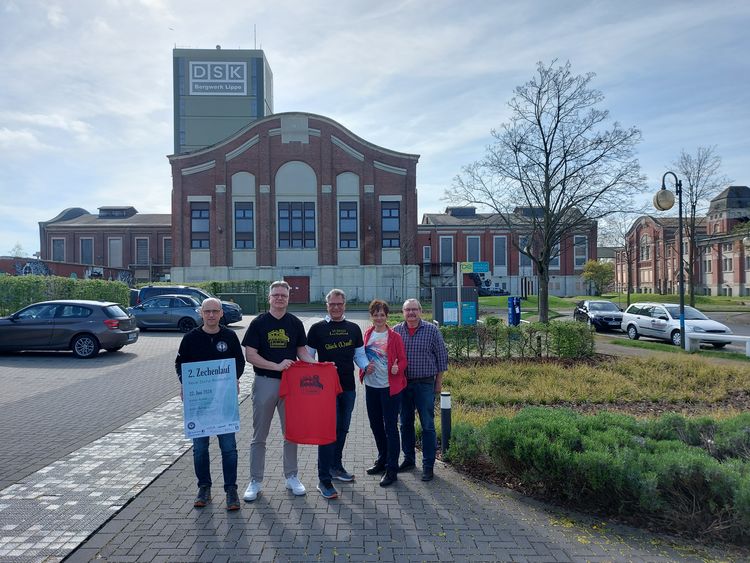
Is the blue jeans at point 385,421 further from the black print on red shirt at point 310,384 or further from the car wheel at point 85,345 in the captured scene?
the car wheel at point 85,345

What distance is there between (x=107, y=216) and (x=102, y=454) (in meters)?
75.4

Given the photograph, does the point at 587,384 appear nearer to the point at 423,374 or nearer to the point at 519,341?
the point at 519,341

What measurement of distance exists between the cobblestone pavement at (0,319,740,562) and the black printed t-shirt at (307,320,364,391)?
42.3 inches

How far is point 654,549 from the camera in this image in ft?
13.8

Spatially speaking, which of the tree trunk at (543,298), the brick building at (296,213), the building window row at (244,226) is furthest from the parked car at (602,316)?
the building window row at (244,226)

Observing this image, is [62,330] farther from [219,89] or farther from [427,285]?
[219,89]

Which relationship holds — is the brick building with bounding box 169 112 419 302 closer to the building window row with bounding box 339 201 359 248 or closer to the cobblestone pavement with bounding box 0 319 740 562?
the building window row with bounding box 339 201 359 248

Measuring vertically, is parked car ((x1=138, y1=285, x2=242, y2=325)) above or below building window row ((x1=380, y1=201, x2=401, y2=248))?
below

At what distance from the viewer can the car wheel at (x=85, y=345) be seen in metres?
14.9

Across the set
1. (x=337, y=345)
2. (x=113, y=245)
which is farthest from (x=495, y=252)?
(x=337, y=345)

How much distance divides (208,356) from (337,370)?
117 cm

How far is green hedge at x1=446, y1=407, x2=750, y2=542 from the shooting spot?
14.6 feet

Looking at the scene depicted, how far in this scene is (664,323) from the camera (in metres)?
20.2

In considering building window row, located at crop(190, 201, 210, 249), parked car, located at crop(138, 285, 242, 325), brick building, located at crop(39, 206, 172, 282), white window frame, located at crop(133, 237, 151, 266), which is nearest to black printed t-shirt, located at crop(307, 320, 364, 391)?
parked car, located at crop(138, 285, 242, 325)
